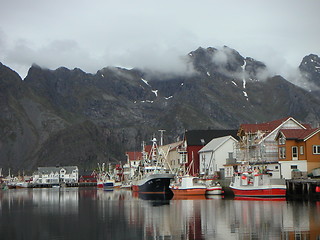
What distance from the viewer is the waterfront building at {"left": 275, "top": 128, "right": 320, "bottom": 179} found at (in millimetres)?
69125

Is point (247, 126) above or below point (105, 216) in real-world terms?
above

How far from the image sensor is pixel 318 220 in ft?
128

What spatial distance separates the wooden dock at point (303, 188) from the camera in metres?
57.7

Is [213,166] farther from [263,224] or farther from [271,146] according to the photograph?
[263,224]

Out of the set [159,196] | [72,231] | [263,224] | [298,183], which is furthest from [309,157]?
[72,231]

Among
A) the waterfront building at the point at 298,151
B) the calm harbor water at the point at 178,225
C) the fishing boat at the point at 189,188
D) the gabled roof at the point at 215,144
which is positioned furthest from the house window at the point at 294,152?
the gabled roof at the point at 215,144

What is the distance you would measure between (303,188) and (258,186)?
21.4 feet

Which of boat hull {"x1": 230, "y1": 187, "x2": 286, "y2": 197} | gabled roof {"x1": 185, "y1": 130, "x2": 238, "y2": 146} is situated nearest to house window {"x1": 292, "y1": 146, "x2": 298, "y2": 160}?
boat hull {"x1": 230, "y1": 187, "x2": 286, "y2": 197}

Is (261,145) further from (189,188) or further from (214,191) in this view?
(189,188)

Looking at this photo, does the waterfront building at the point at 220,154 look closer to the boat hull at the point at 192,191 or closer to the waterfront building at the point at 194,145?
the waterfront building at the point at 194,145

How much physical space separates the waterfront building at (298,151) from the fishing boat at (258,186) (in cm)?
603

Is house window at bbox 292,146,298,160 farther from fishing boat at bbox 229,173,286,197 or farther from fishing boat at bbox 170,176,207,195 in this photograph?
fishing boat at bbox 170,176,207,195

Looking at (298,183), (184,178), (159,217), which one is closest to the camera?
(159,217)

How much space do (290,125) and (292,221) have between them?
48.2 metres
